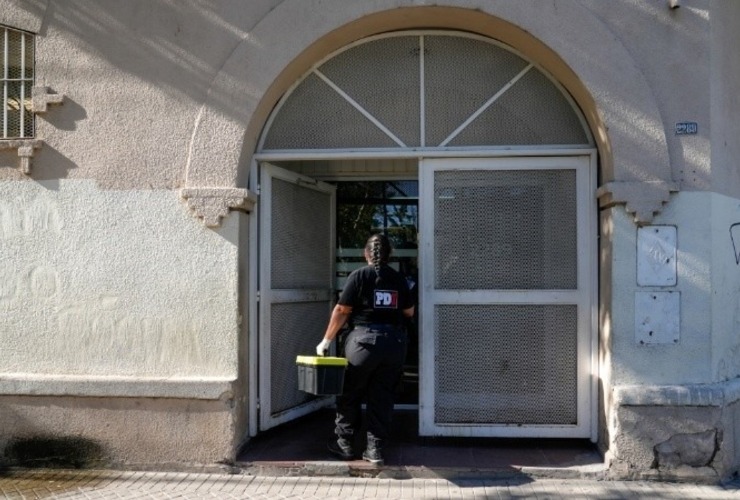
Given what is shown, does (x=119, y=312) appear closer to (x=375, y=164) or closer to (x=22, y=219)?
(x=22, y=219)

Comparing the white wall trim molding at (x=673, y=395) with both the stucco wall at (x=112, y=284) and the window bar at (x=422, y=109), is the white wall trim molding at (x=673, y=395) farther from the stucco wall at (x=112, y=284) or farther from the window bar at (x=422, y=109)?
the stucco wall at (x=112, y=284)

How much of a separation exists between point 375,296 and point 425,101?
159 centimetres

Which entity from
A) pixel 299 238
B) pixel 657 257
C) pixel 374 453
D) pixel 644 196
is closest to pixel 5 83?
pixel 299 238

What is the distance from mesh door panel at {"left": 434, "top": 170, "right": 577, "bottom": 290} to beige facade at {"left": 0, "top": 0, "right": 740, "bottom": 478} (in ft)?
0.84

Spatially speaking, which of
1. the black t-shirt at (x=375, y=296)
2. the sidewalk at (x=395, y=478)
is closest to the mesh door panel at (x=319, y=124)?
the black t-shirt at (x=375, y=296)

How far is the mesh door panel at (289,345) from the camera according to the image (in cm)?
557

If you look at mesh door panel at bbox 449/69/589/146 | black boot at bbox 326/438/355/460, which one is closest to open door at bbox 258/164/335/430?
black boot at bbox 326/438/355/460

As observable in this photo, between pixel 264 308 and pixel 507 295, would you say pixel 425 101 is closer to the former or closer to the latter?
pixel 507 295

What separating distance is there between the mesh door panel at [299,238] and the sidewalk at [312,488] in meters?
1.62

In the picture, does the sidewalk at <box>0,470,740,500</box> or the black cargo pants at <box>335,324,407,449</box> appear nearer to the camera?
the sidewalk at <box>0,470,740,500</box>

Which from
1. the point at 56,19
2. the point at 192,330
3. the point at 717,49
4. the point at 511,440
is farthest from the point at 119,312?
the point at 717,49

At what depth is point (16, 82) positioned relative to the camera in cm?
527

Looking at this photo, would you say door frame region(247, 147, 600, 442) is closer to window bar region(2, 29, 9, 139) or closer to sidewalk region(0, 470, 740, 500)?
sidewalk region(0, 470, 740, 500)

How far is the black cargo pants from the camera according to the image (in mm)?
4816
